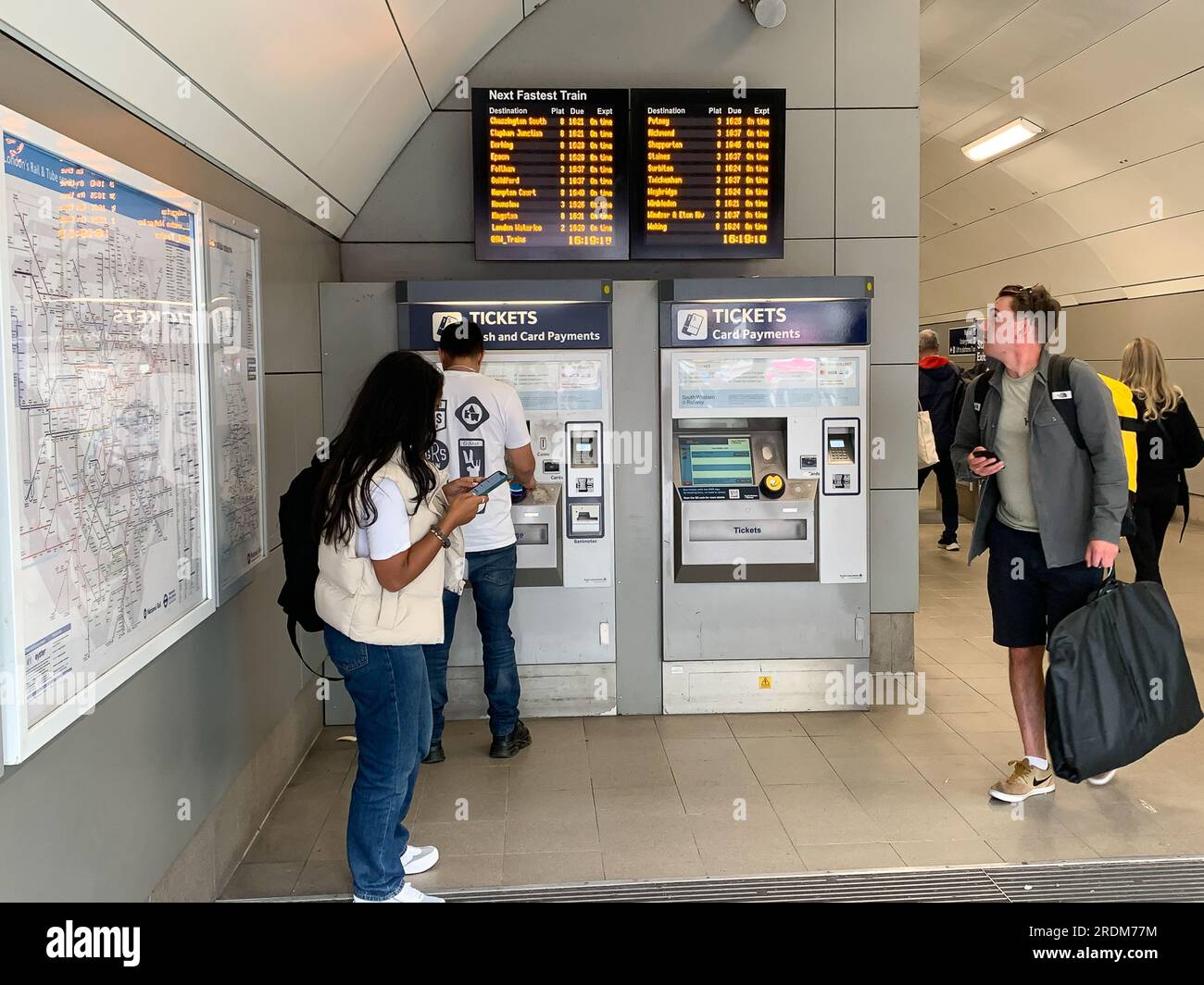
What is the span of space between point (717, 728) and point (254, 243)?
2.84 meters

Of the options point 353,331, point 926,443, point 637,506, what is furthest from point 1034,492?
point 926,443

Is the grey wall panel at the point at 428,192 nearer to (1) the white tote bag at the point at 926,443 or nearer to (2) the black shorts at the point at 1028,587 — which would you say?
(2) the black shorts at the point at 1028,587

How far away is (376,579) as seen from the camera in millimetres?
2682

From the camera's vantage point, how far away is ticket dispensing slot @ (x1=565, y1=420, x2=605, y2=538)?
15.4 ft

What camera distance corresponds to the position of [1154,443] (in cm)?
580

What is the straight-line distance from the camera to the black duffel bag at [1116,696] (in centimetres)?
340

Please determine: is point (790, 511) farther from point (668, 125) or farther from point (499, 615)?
point (668, 125)

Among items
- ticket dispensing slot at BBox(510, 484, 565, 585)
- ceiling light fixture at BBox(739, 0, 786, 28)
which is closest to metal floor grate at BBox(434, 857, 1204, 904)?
ticket dispensing slot at BBox(510, 484, 565, 585)

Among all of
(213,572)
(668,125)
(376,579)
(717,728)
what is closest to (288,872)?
(213,572)

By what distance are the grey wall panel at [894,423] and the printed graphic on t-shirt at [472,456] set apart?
2095 millimetres

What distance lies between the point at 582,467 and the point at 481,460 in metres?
0.68

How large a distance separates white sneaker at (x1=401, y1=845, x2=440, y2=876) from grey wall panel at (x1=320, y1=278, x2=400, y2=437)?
7.03 feet

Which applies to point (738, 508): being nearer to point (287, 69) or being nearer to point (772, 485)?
point (772, 485)

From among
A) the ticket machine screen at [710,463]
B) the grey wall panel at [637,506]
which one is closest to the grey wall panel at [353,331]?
the grey wall panel at [637,506]
